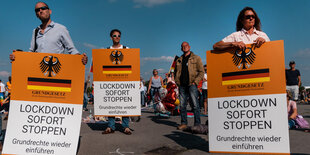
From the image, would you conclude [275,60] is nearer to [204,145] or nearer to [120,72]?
[204,145]

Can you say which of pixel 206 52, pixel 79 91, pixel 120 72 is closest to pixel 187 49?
pixel 120 72

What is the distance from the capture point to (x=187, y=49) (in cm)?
581

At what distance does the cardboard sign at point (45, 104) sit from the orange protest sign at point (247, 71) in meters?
1.86

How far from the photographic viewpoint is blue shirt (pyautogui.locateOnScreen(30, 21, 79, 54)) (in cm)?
339

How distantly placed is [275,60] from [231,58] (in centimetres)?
52

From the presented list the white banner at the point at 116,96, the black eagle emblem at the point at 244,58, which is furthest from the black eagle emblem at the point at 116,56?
the black eagle emblem at the point at 244,58

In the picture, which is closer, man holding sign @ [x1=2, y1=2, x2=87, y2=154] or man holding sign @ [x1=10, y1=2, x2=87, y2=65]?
man holding sign @ [x1=2, y1=2, x2=87, y2=154]

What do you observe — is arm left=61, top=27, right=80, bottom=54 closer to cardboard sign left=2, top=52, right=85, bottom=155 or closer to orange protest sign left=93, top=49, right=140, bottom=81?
cardboard sign left=2, top=52, right=85, bottom=155

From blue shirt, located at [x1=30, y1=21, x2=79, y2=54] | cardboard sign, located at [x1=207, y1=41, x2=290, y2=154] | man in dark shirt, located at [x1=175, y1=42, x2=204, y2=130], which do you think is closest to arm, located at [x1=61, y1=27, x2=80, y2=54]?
blue shirt, located at [x1=30, y1=21, x2=79, y2=54]

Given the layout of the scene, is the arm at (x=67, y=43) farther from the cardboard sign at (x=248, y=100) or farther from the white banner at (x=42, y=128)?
the cardboard sign at (x=248, y=100)

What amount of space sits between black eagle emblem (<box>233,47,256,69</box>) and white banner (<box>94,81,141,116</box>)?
8.12ft

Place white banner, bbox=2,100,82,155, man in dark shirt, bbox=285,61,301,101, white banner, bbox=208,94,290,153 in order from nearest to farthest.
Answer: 1. white banner, bbox=208,94,290,153
2. white banner, bbox=2,100,82,155
3. man in dark shirt, bbox=285,61,301,101

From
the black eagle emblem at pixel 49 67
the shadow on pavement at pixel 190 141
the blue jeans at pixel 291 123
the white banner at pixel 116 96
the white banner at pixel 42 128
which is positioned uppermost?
the black eagle emblem at pixel 49 67

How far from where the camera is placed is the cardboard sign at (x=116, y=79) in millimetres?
5012
